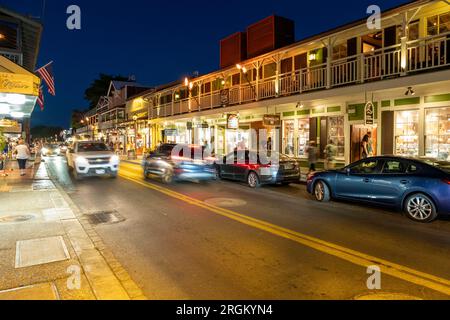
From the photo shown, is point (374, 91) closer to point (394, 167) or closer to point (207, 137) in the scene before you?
point (394, 167)

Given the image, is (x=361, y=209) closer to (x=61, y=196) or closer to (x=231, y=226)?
(x=231, y=226)

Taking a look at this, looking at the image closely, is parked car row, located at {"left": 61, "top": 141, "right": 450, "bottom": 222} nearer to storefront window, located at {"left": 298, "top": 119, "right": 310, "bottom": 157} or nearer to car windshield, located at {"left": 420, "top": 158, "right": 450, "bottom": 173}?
car windshield, located at {"left": 420, "top": 158, "right": 450, "bottom": 173}

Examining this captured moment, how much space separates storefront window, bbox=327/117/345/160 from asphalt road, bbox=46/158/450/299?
7723 mm

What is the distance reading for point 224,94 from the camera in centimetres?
2286

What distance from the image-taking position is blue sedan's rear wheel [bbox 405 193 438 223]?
→ 802cm

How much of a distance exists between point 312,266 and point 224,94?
61.0ft

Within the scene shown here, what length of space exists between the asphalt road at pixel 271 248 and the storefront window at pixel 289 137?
10136 mm

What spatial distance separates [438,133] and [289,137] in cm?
833

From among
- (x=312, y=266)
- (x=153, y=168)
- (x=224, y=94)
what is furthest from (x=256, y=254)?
(x=224, y=94)

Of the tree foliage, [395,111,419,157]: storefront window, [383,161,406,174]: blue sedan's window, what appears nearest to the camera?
[383,161,406,174]: blue sedan's window

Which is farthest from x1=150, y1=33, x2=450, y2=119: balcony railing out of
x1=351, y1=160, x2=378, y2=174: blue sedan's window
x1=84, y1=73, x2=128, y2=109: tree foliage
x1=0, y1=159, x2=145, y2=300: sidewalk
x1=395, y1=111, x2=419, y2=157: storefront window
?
x1=84, y1=73, x2=128, y2=109: tree foliage

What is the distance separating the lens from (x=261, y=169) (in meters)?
13.8

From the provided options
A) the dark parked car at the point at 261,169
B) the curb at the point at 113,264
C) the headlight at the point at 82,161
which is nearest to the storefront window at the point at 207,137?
the headlight at the point at 82,161

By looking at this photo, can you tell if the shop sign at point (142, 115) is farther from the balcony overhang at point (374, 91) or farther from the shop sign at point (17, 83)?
the shop sign at point (17, 83)
